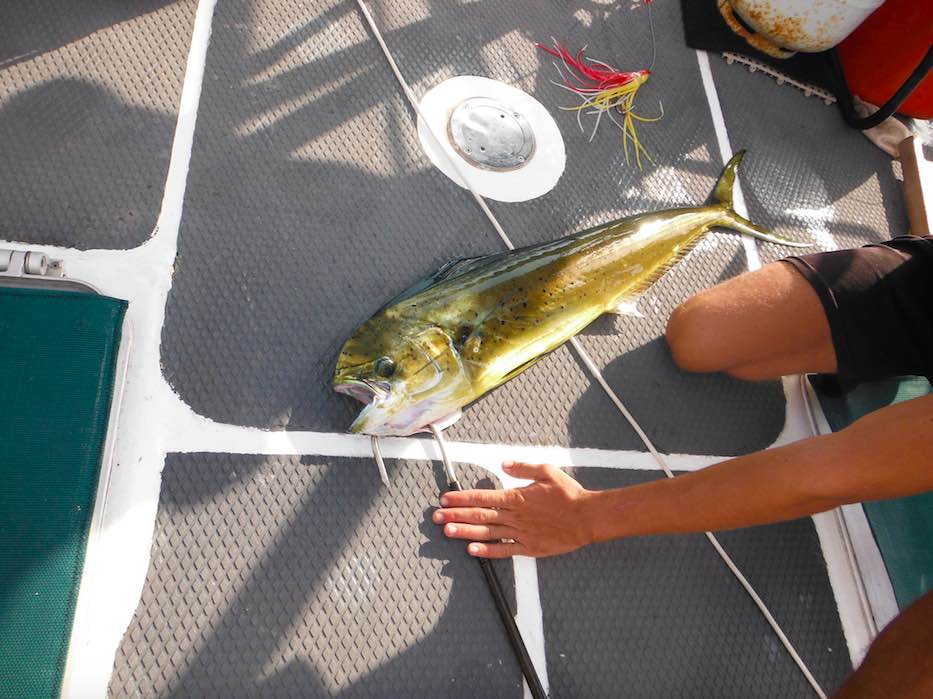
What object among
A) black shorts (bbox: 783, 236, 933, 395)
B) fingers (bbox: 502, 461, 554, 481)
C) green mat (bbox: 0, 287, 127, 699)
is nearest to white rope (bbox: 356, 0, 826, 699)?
fingers (bbox: 502, 461, 554, 481)

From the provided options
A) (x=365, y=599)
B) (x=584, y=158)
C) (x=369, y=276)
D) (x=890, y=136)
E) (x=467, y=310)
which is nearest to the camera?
(x=365, y=599)

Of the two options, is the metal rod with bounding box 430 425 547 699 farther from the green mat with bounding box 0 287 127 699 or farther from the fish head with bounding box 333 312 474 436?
the green mat with bounding box 0 287 127 699

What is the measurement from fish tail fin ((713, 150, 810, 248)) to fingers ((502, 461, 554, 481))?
1.37 meters

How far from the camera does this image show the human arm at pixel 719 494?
1.26 m

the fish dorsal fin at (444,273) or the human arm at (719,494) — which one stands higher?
the fish dorsal fin at (444,273)

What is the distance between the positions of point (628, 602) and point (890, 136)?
2.94 meters

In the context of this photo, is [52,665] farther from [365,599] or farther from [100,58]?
[100,58]

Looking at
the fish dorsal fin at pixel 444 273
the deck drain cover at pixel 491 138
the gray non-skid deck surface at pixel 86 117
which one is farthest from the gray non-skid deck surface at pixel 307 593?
the deck drain cover at pixel 491 138

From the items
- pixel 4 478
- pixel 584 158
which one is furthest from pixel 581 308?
pixel 4 478

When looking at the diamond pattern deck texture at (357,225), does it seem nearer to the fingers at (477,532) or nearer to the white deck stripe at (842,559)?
the white deck stripe at (842,559)

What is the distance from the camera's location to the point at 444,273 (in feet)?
6.31

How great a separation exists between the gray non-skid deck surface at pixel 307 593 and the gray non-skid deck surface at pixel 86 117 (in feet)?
2.70

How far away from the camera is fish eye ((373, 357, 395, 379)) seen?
1.63 m

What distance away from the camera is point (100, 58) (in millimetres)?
1994
